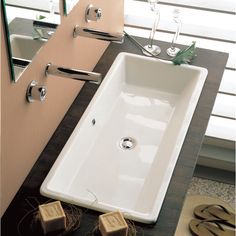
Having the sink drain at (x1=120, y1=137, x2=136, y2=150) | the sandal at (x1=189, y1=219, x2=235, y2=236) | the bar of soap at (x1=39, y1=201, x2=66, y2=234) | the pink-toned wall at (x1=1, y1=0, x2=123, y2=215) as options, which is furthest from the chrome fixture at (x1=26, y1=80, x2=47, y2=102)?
the sandal at (x1=189, y1=219, x2=235, y2=236)

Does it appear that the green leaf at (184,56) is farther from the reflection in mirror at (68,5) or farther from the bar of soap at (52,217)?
the bar of soap at (52,217)

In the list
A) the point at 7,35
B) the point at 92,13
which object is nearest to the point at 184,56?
the point at 92,13

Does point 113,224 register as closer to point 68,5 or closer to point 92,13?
point 68,5

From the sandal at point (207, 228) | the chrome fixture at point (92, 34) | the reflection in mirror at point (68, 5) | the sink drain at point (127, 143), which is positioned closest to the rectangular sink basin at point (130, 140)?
the sink drain at point (127, 143)

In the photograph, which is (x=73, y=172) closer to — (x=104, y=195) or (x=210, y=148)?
(x=104, y=195)

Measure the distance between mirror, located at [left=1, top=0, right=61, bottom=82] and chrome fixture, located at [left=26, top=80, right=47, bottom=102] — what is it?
0.22ft

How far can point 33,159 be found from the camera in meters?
1.47

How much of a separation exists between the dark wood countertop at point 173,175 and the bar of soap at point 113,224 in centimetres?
8

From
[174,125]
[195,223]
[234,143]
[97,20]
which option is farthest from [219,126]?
[97,20]

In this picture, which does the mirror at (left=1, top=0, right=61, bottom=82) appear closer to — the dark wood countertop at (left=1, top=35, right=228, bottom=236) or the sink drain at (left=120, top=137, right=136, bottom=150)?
the dark wood countertop at (left=1, top=35, right=228, bottom=236)

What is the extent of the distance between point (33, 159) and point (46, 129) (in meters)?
0.11

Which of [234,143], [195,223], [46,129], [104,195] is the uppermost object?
[46,129]

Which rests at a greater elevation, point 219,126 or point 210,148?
point 219,126

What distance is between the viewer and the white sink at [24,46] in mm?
1221
